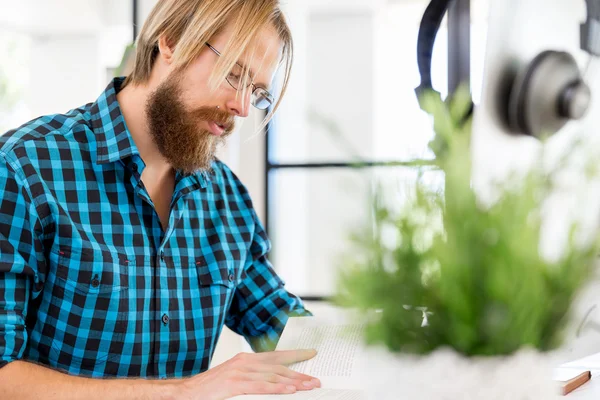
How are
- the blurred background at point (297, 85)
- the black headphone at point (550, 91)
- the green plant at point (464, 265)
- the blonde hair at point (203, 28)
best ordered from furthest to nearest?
the blurred background at point (297, 85), the blonde hair at point (203, 28), the black headphone at point (550, 91), the green plant at point (464, 265)

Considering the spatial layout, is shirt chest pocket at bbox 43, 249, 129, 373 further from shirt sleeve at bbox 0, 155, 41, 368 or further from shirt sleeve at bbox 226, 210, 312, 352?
shirt sleeve at bbox 226, 210, 312, 352

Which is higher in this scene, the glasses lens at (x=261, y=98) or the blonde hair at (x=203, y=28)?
the blonde hair at (x=203, y=28)

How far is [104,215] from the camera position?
1.23 metres

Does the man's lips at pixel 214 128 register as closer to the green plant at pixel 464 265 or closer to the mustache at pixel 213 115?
the mustache at pixel 213 115

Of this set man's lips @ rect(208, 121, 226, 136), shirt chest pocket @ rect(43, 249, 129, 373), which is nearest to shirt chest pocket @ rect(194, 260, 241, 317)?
shirt chest pocket @ rect(43, 249, 129, 373)

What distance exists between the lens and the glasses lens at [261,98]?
141 cm

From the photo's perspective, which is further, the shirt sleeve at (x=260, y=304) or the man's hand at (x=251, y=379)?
the shirt sleeve at (x=260, y=304)

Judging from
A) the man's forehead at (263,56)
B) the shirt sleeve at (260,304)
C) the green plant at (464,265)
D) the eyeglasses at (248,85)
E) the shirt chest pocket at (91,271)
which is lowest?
the shirt sleeve at (260,304)

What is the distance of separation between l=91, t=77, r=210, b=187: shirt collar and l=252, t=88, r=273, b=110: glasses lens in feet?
0.95

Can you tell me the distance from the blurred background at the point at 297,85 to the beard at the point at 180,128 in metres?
0.69

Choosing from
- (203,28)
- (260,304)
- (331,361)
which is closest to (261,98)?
(203,28)

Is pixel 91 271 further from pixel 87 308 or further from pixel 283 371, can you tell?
pixel 283 371

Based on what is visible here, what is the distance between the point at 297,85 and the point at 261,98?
0.97 meters

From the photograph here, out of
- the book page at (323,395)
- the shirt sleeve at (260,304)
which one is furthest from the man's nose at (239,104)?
the book page at (323,395)
